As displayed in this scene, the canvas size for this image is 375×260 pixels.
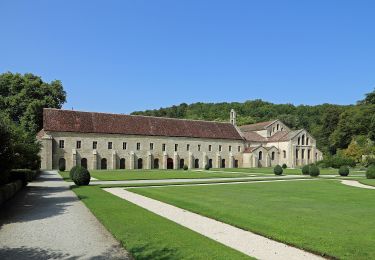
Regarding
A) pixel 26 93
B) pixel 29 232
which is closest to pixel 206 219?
pixel 29 232

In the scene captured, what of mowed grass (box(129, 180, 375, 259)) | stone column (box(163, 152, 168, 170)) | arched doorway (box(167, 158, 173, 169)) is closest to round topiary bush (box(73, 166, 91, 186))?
mowed grass (box(129, 180, 375, 259))

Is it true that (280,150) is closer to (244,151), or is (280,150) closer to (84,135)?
(244,151)

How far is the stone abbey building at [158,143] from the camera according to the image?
Result: 50469 millimetres

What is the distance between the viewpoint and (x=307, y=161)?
68750 mm

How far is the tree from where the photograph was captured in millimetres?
51625

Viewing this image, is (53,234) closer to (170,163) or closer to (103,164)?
(103,164)

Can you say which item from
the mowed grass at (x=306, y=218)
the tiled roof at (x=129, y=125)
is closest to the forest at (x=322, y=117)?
the tiled roof at (x=129, y=125)

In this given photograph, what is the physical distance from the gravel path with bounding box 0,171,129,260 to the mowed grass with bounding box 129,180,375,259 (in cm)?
358

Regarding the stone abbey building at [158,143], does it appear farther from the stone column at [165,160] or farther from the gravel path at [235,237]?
the gravel path at [235,237]

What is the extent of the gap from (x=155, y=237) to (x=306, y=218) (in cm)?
493

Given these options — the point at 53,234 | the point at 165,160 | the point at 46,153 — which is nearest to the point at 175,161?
the point at 165,160

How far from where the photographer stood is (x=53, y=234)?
9.54 metres

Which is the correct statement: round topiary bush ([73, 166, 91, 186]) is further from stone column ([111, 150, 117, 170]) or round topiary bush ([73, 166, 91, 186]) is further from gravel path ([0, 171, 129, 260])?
stone column ([111, 150, 117, 170])

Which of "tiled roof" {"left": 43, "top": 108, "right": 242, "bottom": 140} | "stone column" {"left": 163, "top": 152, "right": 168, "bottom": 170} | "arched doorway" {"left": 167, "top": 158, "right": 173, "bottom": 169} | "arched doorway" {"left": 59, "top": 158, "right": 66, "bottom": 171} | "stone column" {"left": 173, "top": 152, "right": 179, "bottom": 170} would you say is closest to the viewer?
"arched doorway" {"left": 59, "top": 158, "right": 66, "bottom": 171}
